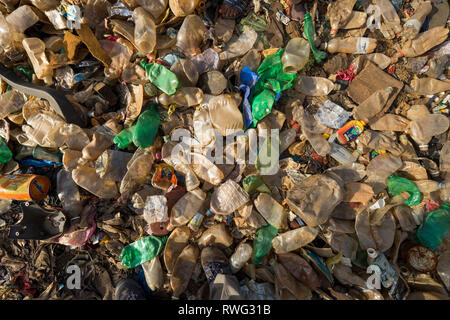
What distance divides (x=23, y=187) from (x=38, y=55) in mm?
1077

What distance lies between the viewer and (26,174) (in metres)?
2.15

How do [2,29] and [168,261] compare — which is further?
[2,29]

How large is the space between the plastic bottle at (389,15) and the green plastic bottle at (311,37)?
66 centimetres

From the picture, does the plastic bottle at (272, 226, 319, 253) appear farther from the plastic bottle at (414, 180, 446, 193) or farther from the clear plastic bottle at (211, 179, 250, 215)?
the plastic bottle at (414, 180, 446, 193)

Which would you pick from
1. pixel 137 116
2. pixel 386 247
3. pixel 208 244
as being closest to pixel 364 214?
pixel 386 247

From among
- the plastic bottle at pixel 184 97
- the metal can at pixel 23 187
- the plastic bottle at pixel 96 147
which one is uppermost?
the plastic bottle at pixel 184 97

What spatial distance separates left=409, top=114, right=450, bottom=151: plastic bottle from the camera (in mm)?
2189

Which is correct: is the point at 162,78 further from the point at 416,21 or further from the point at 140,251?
the point at 416,21

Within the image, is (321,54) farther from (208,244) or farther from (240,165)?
(208,244)

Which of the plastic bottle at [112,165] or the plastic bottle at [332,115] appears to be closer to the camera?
the plastic bottle at [112,165]

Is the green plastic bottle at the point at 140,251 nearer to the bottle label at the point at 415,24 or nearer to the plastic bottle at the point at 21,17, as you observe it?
the plastic bottle at the point at 21,17

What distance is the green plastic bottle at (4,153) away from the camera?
7.13 feet

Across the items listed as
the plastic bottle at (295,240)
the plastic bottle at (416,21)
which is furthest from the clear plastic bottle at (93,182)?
the plastic bottle at (416,21)

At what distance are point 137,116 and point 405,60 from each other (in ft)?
8.02
